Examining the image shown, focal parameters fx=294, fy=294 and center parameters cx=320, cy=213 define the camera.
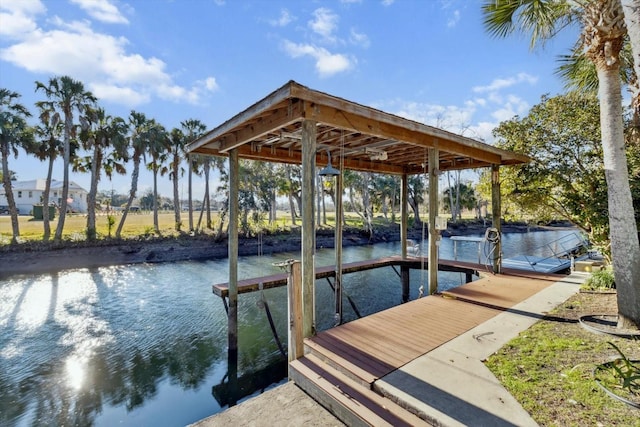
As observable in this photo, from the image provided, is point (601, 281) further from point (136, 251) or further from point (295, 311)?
point (136, 251)

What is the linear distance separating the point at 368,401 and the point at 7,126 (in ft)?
72.6

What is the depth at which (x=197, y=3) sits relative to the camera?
23.2ft

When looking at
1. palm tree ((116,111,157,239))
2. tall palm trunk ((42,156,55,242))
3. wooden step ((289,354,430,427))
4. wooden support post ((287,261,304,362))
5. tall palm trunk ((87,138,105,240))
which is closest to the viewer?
wooden step ((289,354,430,427))

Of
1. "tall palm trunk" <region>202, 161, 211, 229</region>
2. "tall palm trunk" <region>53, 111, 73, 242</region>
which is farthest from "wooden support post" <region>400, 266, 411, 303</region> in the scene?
"tall palm trunk" <region>53, 111, 73, 242</region>

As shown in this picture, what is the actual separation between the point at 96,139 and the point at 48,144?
2.48m

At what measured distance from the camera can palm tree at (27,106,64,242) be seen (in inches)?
647

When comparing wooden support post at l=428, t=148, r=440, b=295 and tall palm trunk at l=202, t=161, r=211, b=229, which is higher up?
tall palm trunk at l=202, t=161, r=211, b=229

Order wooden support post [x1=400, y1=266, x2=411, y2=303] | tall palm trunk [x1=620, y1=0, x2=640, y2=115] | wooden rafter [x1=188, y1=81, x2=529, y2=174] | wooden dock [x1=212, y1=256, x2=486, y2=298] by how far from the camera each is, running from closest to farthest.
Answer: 1. tall palm trunk [x1=620, y1=0, x2=640, y2=115]
2. wooden rafter [x1=188, y1=81, x2=529, y2=174]
3. wooden dock [x1=212, y1=256, x2=486, y2=298]
4. wooden support post [x1=400, y1=266, x2=411, y2=303]

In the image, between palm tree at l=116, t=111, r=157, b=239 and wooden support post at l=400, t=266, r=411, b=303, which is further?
palm tree at l=116, t=111, r=157, b=239

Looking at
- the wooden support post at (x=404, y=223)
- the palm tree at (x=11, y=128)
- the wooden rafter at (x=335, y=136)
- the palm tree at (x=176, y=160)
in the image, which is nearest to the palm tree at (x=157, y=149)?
the palm tree at (x=176, y=160)

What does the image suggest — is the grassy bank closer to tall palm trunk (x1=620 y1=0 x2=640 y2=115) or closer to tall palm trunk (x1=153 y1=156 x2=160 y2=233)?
tall palm trunk (x1=620 y1=0 x2=640 y2=115)

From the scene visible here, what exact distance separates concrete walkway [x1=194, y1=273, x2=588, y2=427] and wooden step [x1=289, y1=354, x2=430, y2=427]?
0.22 feet

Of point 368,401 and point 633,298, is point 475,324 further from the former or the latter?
point 368,401

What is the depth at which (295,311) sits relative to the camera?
3.48m
